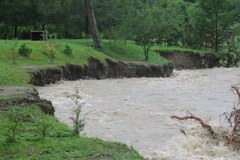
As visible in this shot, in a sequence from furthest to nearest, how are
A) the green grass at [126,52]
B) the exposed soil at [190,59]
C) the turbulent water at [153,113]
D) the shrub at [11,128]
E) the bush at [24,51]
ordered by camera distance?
1. the exposed soil at [190,59]
2. the green grass at [126,52]
3. the bush at [24,51]
4. the turbulent water at [153,113]
5. the shrub at [11,128]

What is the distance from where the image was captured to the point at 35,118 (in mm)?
11383

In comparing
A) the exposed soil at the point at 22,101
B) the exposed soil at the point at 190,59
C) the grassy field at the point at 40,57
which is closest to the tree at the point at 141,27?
the grassy field at the point at 40,57

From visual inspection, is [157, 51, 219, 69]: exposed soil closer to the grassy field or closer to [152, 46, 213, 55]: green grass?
[152, 46, 213, 55]: green grass

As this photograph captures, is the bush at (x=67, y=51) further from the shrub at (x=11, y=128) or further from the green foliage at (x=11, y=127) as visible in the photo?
the shrub at (x=11, y=128)

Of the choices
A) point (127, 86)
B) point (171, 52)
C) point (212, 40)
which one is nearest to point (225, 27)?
point (212, 40)

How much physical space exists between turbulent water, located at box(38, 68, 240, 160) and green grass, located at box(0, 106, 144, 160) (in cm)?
187

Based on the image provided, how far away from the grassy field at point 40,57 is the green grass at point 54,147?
7.91 m

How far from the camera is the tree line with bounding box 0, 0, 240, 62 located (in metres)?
38.0

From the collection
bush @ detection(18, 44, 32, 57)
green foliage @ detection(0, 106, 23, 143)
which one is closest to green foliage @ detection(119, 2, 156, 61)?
bush @ detection(18, 44, 32, 57)

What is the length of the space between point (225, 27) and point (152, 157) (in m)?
42.8

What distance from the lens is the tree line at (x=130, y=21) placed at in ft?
125

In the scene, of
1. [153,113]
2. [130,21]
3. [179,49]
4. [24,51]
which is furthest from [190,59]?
[153,113]

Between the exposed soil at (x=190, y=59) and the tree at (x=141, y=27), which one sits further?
the exposed soil at (x=190, y=59)

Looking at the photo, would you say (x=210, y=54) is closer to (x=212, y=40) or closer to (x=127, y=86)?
(x=212, y=40)
